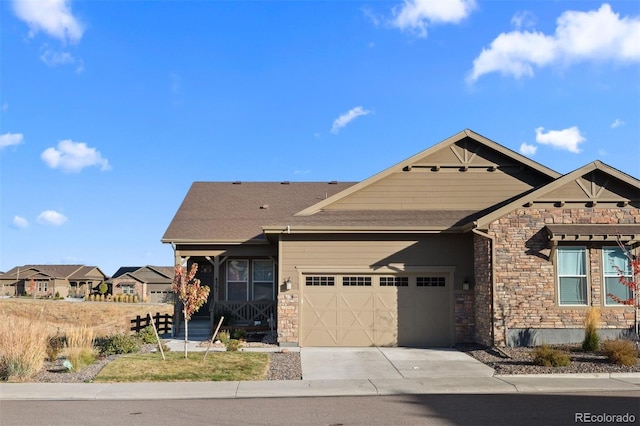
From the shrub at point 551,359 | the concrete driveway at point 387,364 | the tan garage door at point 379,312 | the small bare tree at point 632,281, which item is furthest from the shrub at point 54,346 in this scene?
the small bare tree at point 632,281

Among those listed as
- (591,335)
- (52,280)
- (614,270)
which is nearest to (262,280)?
(591,335)

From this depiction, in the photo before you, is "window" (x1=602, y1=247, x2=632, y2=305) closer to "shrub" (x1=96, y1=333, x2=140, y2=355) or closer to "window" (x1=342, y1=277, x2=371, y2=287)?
"window" (x1=342, y1=277, x2=371, y2=287)

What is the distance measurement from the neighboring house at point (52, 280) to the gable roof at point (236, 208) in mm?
48110

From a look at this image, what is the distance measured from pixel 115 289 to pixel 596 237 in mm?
56895

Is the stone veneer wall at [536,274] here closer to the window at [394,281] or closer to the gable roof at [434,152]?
the gable roof at [434,152]

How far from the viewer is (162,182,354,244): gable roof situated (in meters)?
20.7

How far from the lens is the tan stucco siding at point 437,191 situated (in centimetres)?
1852

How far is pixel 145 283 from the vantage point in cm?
6262

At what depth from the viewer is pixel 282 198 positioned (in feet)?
79.6

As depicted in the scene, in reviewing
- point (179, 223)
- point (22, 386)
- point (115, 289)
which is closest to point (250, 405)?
point (22, 386)

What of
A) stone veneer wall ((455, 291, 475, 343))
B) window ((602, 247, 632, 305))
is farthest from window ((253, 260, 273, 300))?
window ((602, 247, 632, 305))

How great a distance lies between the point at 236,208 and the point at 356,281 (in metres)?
7.54

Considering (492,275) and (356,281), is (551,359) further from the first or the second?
(356,281)

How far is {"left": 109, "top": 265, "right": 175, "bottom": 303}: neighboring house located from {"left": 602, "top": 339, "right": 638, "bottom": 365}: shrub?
54312mm
